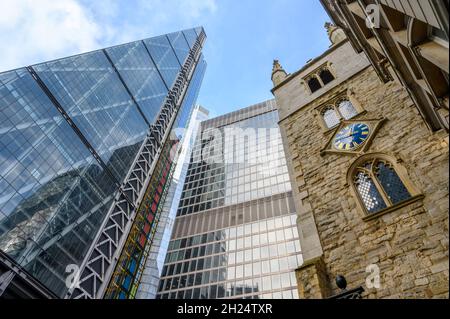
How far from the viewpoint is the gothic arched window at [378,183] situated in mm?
8430

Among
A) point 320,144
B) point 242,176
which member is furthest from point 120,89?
point 320,144

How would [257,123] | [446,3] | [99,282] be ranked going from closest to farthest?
1. [446,3]
2. [99,282]
3. [257,123]

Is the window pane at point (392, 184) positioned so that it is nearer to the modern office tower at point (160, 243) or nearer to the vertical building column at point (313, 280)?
the vertical building column at point (313, 280)

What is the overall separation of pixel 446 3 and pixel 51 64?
37954 millimetres

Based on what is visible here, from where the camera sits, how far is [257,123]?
68562 millimetres

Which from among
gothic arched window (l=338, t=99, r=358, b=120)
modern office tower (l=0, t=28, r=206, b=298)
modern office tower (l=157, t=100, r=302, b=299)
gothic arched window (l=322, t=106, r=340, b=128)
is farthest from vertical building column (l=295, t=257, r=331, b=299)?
modern office tower (l=157, t=100, r=302, b=299)

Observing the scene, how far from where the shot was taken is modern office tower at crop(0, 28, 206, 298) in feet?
72.5

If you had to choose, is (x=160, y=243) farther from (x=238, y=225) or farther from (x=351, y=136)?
(x=351, y=136)

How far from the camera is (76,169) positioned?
3006 centimetres

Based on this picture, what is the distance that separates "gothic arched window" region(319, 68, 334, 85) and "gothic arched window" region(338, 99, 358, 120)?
238 centimetres

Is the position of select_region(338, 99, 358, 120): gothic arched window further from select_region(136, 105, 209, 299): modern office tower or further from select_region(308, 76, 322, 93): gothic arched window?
select_region(136, 105, 209, 299): modern office tower

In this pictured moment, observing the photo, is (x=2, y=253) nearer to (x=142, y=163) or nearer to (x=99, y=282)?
(x=99, y=282)

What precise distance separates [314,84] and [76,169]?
83.4 feet

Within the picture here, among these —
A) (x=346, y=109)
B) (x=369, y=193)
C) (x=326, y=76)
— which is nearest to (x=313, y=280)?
(x=369, y=193)
